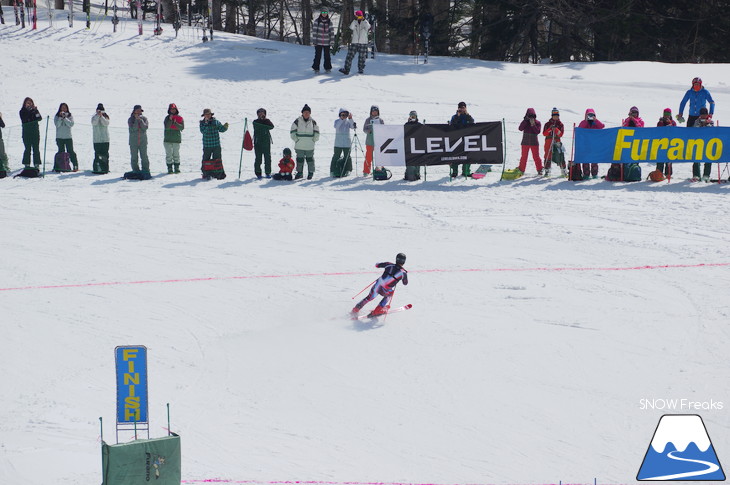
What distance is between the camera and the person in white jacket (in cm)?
2327

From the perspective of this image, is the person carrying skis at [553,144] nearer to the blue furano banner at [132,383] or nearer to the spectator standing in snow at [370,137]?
the spectator standing in snow at [370,137]

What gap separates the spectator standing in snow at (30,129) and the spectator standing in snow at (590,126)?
33.9ft

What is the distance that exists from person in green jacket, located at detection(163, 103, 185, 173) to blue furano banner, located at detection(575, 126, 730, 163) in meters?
7.49

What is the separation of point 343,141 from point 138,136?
3.87 metres

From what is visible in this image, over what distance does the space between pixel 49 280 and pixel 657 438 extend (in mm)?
8301

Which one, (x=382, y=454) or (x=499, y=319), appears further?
(x=499, y=319)

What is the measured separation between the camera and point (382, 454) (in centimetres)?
827

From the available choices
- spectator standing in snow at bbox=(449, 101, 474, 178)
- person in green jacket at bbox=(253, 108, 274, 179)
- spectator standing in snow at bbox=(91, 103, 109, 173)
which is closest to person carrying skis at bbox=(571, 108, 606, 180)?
spectator standing in snow at bbox=(449, 101, 474, 178)

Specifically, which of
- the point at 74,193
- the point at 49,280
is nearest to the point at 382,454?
the point at 49,280

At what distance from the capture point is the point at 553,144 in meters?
17.7

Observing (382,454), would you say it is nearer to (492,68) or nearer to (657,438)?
(657,438)

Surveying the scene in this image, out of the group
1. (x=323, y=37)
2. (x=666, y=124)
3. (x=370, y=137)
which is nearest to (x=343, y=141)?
(x=370, y=137)

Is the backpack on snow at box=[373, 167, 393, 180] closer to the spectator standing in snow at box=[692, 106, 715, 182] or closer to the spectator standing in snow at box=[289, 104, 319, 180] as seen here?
the spectator standing in snow at box=[289, 104, 319, 180]

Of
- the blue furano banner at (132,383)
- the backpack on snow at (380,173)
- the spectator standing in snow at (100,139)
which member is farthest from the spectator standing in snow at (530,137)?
the blue furano banner at (132,383)
